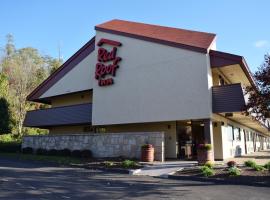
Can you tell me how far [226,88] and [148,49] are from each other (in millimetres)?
6120

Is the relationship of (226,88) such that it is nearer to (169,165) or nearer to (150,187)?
(169,165)

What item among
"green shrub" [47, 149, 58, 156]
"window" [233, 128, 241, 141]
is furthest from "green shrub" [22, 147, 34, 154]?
"window" [233, 128, 241, 141]

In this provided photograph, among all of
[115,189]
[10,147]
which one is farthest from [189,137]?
[10,147]

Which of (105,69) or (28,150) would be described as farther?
(28,150)

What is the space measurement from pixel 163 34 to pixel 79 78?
888cm

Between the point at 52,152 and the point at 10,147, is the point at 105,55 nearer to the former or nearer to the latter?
the point at 52,152

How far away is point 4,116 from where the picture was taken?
34.9 meters

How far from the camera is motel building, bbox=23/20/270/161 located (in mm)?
20344

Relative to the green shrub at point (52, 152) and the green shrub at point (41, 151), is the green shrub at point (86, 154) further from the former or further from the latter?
the green shrub at point (41, 151)

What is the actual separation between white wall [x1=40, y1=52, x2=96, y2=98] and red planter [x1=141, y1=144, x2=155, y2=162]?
9.76m

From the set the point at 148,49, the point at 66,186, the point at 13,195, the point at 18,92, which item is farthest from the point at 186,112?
the point at 18,92

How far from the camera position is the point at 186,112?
68.3ft

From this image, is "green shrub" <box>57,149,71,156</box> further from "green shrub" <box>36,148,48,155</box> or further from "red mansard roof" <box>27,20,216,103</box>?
"red mansard roof" <box>27,20,216,103</box>

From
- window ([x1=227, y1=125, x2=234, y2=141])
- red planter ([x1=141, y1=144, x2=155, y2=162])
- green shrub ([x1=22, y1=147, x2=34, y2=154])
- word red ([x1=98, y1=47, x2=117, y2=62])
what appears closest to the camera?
red planter ([x1=141, y1=144, x2=155, y2=162])
